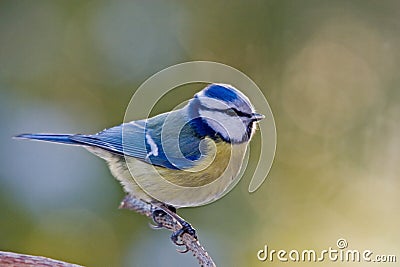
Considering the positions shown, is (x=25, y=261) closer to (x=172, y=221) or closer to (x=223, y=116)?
(x=172, y=221)

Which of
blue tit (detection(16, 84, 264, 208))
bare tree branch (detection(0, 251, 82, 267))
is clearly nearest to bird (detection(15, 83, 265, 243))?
blue tit (detection(16, 84, 264, 208))

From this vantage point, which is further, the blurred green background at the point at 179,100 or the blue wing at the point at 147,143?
the blurred green background at the point at 179,100

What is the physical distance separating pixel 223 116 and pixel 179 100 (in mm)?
160

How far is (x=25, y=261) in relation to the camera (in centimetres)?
118

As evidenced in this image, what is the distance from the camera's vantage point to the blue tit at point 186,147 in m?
1.14

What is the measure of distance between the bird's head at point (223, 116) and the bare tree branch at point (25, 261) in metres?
0.41

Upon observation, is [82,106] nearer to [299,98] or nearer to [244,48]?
[244,48]

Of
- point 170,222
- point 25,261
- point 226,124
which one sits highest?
point 226,124

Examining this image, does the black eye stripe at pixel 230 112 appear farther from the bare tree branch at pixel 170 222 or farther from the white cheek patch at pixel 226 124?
the bare tree branch at pixel 170 222

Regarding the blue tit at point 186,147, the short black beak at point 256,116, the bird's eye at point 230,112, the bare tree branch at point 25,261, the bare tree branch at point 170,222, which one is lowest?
the bare tree branch at point 25,261

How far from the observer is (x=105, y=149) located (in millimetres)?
1176

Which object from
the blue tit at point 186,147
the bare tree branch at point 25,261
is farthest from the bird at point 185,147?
the bare tree branch at point 25,261

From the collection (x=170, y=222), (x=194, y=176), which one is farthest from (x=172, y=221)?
(x=194, y=176)

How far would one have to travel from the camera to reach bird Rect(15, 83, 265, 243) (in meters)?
1.14
